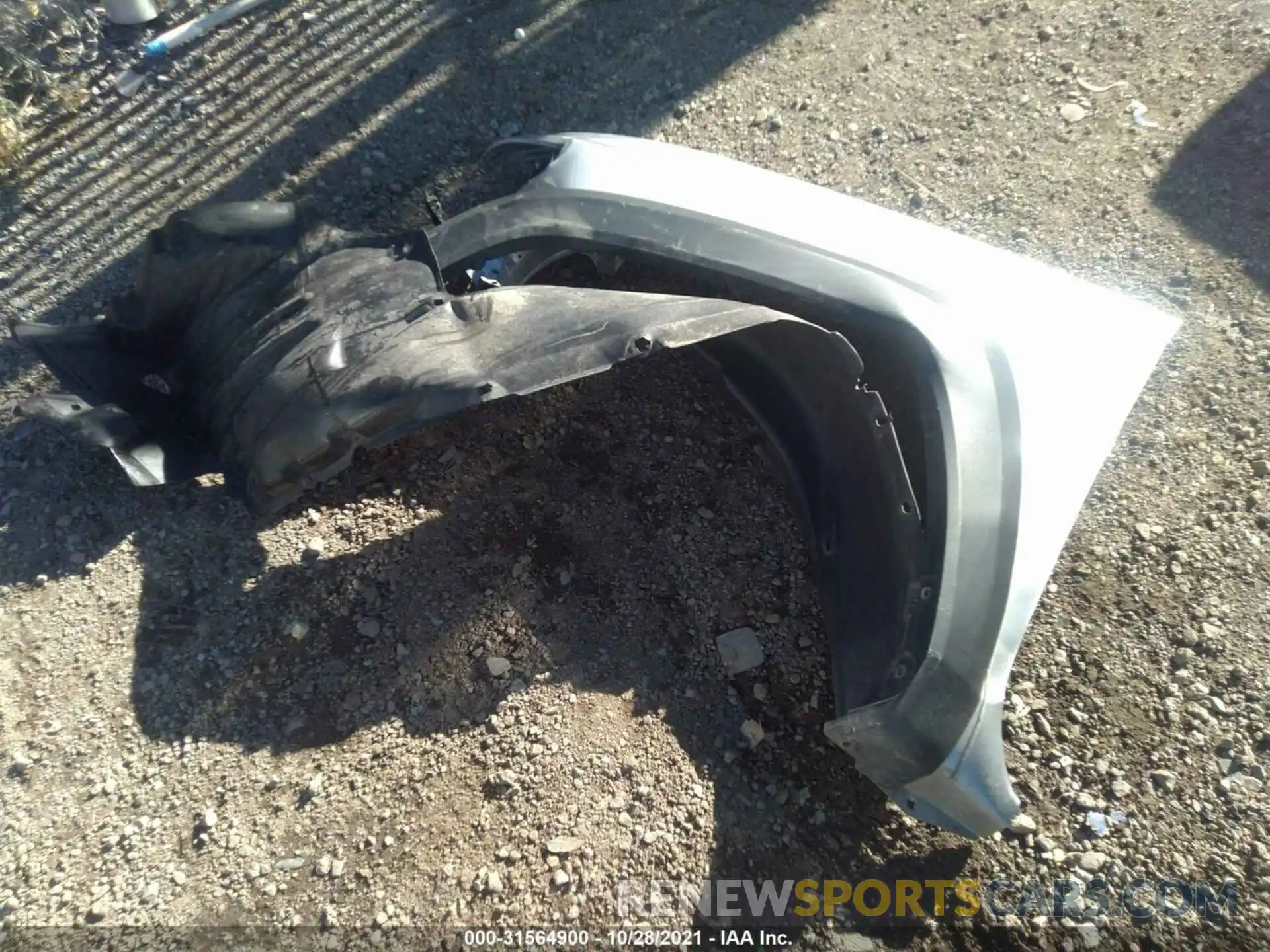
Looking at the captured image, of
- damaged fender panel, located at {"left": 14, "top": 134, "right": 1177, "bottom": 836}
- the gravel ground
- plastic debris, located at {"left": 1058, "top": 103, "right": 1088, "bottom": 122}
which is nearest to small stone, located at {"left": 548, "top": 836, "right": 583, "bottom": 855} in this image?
the gravel ground

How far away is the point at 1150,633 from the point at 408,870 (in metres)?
2.18

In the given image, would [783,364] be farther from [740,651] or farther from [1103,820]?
[1103,820]

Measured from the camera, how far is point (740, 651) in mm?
2273

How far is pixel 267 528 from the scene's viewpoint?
2471 millimetres

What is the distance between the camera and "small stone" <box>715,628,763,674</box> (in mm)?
2256

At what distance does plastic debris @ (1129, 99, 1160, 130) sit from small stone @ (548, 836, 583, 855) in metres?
3.65

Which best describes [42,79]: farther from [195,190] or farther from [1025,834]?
[1025,834]

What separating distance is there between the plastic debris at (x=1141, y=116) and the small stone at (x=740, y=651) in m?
2.90

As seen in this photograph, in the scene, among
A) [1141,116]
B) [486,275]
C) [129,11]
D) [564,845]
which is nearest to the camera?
[564,845]

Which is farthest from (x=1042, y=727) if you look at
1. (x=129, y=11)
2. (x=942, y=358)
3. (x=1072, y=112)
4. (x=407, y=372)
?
(x=129, y=11)

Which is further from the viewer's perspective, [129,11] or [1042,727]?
[129,11]

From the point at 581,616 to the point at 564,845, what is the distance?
2.05 ft

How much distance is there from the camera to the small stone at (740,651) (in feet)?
7.40

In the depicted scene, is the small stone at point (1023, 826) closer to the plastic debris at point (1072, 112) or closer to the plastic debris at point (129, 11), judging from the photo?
the plastic debris at point (1072, 112)
